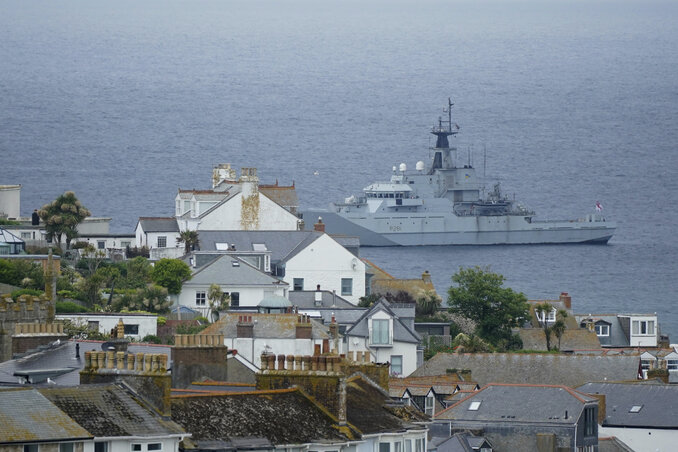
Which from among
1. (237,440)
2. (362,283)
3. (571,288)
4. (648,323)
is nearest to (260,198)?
(362,283)

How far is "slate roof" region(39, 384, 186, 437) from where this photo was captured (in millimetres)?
22219

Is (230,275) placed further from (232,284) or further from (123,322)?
(123,322)

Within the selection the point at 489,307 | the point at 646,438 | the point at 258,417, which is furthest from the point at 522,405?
the point at 489,307

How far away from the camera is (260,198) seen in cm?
7875

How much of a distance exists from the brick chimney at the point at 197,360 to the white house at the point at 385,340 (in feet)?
82.2

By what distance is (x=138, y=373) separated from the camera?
2350 cm

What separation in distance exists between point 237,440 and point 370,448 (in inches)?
99.3

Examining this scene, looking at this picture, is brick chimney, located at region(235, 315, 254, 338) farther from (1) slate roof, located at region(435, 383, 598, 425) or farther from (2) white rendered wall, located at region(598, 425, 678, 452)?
(2) white rendered wall, located at region(598, 425, 678, 452)

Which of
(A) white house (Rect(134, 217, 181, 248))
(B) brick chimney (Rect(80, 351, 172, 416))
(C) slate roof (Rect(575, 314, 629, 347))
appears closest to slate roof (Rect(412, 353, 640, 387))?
(C) slate roof (Rect(575, 314, 629, 347))

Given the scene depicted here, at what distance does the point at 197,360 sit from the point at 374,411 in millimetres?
3585

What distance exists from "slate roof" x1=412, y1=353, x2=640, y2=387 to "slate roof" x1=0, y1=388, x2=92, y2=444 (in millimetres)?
30467

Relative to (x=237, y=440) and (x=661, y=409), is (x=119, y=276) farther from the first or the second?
(x=237, y=440)

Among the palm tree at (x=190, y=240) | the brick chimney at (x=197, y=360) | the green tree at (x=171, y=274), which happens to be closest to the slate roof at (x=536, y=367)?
the green tree at (x=171, y=274)

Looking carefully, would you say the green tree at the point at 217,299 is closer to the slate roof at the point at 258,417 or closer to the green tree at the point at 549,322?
the green tree at the point at 549,322
